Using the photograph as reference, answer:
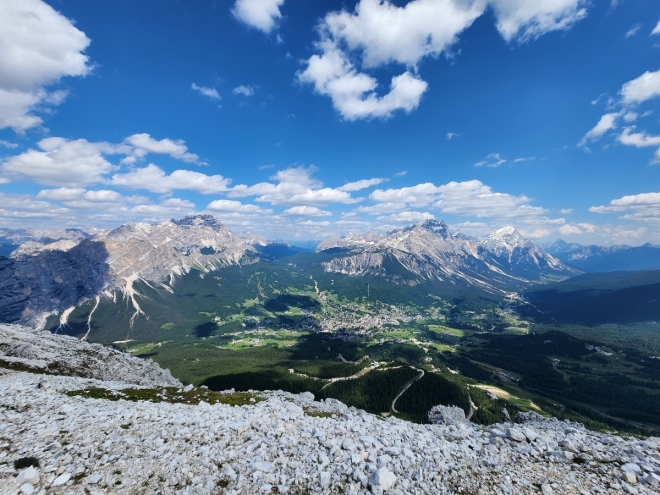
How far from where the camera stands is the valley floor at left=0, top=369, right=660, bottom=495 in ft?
51.1

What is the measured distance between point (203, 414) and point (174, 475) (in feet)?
30.3

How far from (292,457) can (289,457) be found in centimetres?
18

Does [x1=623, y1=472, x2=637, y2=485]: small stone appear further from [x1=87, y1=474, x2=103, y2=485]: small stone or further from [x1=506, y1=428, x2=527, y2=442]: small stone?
[x1=87, y1=474, x2=103, y2=485]: small stone

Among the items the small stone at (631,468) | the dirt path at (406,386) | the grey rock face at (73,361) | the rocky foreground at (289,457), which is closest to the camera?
the rocky foreground at (289,457)

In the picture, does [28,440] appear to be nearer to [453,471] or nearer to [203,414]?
[203,414]

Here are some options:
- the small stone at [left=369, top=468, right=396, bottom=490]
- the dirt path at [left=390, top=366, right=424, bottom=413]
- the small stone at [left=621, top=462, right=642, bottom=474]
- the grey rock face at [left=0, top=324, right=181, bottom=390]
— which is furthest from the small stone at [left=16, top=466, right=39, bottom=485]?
the dirt path at [left=390, top=366, right=424, bottom=413]

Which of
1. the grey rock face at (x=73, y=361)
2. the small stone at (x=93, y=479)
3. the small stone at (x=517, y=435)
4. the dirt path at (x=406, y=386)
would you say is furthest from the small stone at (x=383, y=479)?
the dirt path at (x=406, y=386)

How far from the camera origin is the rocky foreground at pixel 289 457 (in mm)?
15578

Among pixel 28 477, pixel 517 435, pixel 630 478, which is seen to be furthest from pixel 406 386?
pixel 28 477

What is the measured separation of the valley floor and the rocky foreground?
0.06 metres

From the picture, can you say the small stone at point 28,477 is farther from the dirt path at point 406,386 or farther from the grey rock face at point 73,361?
the dirt path at point 406,386

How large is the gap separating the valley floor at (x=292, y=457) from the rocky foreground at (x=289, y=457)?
0.21ft

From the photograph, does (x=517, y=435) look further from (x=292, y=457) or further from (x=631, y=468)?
(x=292, y=457)

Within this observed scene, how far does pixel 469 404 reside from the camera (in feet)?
435
